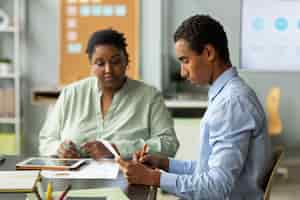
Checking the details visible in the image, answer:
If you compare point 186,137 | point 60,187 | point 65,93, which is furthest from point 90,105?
point 186,137

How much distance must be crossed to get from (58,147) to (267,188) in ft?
3.48

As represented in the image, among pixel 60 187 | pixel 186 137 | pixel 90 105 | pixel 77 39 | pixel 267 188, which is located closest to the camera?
pixel 267 188

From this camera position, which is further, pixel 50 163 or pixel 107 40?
pixel 107 40

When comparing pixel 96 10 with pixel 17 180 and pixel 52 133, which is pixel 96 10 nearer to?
pixel 52 133

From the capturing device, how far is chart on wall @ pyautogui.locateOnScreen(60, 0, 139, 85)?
194 inches

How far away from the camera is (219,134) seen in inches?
68.7

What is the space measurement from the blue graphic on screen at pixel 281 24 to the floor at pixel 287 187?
1.23 metres

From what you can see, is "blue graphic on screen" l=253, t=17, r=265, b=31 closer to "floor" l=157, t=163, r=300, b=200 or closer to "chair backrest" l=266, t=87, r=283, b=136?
"chair backrest" l=266, t=87, r=283, b=136

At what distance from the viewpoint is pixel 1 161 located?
90.1 inches

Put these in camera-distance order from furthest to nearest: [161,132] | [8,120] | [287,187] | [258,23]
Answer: [258,23]
[8,120]
[287,187]
[161,132]

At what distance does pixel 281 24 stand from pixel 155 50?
1180 millimetres

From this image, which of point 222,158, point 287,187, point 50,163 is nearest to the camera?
point 222,158

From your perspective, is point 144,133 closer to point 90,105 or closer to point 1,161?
point 90,105

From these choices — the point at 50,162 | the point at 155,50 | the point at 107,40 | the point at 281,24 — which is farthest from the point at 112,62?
the point at 281,24
